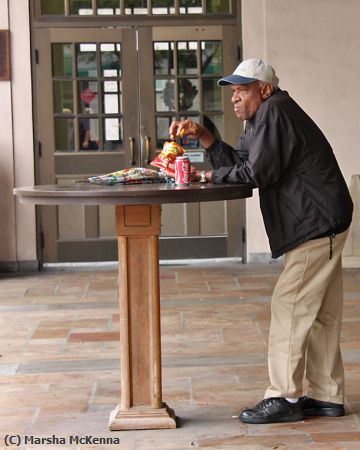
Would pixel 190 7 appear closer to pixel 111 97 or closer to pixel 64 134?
pixel 111 97

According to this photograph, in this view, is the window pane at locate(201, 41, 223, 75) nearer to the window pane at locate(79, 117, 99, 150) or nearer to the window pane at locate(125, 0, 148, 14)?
the window pane at locate(125, 0, 148, 14)

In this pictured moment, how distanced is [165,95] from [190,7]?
0.80m

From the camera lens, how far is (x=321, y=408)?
11.9ft

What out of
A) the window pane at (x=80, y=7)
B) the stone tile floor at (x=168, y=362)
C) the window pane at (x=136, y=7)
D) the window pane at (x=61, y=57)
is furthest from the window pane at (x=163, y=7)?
the stone tile floor at (x=168, y=362)

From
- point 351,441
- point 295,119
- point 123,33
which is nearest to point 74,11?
point 123,33

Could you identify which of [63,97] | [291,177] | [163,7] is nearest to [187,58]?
[163,7]

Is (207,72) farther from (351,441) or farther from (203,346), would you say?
(351,441)

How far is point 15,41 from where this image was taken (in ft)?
25.3

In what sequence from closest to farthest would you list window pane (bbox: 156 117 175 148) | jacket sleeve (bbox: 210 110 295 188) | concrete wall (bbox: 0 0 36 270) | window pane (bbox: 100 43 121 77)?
jacket sleeve (bbox: 210 110 295 188)
concrete wall (bbox: 0 0 36 270)
window pane (bbox: 100 43 121 77)
window pane (bbox: 156 117 175 148)

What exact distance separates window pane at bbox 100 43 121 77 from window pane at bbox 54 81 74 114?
1.10 feet

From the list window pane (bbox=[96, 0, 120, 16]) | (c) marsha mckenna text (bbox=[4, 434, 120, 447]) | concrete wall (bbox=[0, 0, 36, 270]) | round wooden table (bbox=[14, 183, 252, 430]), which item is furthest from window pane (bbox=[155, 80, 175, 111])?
(c) marsha mckenna text (bbox=[4, 434, 120, 447])

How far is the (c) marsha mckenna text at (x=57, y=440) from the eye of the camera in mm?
3383

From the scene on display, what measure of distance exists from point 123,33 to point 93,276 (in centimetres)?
215

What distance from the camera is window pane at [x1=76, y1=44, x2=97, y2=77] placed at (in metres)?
7.79
